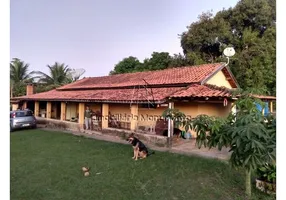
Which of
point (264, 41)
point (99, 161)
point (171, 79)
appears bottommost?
point (99, 161)

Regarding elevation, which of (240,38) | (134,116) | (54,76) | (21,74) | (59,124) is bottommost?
(59,124)

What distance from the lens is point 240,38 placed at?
24594mm

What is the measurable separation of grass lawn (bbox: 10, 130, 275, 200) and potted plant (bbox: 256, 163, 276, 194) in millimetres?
224

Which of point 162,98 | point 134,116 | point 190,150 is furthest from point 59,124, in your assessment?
point 190,150

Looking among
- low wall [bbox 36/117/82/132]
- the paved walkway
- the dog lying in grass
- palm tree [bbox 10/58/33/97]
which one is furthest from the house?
palm tree [bbox 10/58/33/97]

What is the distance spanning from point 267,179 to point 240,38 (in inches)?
883

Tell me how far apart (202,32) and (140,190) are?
72.1 ft

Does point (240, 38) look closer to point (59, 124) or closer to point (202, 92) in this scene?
point (202, 92)

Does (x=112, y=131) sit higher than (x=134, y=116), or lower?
lower

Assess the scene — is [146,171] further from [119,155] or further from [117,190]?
[119,155]

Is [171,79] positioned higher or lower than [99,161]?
higher

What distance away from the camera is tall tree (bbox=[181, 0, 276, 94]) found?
20750mm

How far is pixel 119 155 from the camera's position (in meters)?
9.34
